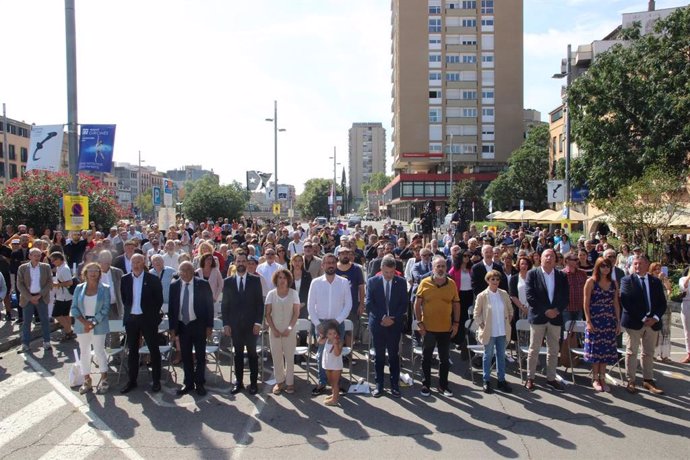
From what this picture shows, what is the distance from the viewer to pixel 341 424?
20.9 ft

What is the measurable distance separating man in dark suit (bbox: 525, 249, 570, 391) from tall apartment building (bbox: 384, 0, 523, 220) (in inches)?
2682

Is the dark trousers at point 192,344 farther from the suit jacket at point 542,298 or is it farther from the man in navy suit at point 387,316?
the suit jacket at point 542,298

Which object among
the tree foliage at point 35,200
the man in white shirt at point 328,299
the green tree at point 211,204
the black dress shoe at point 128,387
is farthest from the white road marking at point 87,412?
the green tree at point 211,204

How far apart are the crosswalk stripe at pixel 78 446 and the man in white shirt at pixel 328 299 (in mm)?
2672

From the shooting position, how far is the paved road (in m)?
5.62

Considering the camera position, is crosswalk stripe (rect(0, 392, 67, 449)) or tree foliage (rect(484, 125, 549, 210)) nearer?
crosswalk stripe (rect(0, 392, 67, 449))

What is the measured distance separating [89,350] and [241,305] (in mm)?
2106

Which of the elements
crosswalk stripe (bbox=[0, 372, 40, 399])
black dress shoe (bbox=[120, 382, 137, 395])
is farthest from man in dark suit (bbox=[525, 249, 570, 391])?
crosswalk stripe (bbox=[0, 372, 40, 399])

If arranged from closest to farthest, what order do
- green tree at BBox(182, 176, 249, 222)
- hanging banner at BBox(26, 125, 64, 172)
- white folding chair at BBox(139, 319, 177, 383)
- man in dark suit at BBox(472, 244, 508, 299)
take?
white folding chair at BBox(139, 319, 177, 383) < man in dark suit at BBox(472, 244, 508, 299) < hanging banner at BBox(26, 125, 64, 172) < green tree at BBox(182, 176, 249, 222)

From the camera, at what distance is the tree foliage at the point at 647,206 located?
16.9m

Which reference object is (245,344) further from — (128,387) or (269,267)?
(269,267)

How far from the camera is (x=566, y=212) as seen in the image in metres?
22.7

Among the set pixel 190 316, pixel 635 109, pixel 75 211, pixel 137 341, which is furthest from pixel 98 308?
pixel 635 109

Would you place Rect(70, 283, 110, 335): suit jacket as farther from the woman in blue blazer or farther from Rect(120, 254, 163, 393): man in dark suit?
Rect(120, 254, 163, 393): man in dark suit
